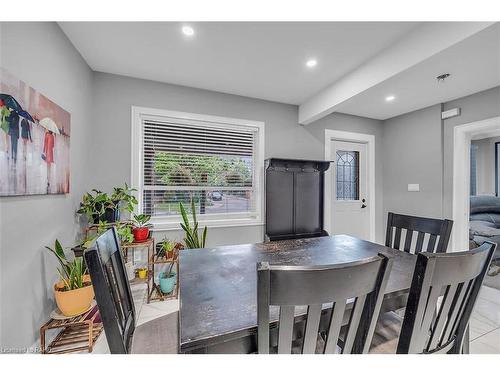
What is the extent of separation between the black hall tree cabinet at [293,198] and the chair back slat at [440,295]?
2372mm

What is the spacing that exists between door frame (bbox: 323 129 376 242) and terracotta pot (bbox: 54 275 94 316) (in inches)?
126

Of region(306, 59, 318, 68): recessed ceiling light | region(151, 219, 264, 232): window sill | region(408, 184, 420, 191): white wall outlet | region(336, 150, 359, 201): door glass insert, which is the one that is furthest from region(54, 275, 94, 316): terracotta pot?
region(408, 184, 420, 191): white wall outlet

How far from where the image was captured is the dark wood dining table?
0.79 m

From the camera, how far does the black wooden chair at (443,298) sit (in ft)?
2.63

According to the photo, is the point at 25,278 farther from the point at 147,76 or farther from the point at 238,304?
the point at 147,76

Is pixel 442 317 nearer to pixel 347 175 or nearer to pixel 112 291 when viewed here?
pixel 112 291

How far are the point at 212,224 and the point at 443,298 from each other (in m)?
2.59

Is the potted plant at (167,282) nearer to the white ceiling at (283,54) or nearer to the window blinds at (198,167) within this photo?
the window blinds at (198,167)

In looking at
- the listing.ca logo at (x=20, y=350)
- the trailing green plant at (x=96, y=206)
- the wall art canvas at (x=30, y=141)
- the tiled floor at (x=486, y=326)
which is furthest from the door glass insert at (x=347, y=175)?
the listing.ca logo at (x=20, y=350)

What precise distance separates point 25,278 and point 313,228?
318 centimetres

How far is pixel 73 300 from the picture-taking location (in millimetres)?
1681

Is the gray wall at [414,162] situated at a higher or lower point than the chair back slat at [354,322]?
higher

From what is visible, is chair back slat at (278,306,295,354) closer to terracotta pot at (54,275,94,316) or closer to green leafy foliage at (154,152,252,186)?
terracotta pot at (54,275,94,316)
